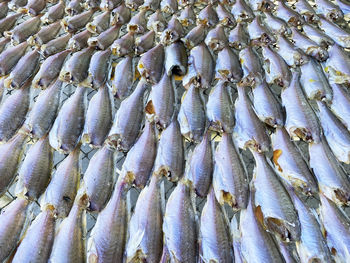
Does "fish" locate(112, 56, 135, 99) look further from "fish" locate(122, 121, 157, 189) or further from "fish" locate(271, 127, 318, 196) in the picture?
"fish" locate(271, 127, 318, 196)

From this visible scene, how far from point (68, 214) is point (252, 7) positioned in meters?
2.36

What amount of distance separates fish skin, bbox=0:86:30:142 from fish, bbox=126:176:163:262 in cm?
97

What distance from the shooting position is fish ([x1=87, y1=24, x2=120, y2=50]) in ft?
7.64

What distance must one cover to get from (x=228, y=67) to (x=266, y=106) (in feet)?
1.42

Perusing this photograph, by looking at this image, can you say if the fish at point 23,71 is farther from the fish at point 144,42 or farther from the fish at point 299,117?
the fish at point 299,117

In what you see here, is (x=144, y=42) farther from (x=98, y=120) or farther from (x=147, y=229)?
(x=147, y=229)

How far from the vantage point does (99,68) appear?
216 centimetres

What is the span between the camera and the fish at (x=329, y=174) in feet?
5.24

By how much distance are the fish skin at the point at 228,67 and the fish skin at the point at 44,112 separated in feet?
3.76

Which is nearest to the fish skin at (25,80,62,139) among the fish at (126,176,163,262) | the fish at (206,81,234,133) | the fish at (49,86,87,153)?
the fish at (49,86,87,153)

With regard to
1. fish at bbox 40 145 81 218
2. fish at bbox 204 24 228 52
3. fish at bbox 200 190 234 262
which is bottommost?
fish at bbox 40 145 81 218

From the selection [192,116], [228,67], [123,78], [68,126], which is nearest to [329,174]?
[192,116]

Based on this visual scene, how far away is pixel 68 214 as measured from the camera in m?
1.56

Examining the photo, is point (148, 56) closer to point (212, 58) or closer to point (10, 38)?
point (212, 58)
